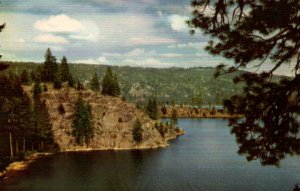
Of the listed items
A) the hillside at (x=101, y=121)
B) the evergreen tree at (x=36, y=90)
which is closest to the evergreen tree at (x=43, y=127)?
the hillside at (x=101, y=121)

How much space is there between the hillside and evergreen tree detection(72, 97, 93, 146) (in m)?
1.43

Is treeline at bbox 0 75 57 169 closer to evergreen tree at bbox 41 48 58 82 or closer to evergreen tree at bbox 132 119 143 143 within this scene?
evergreen tree at bbox 41 48 58 82

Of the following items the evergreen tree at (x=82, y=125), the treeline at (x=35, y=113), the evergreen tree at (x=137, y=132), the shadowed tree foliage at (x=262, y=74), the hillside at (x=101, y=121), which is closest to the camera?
the shadowed tree foliage at (x=262, y=74)

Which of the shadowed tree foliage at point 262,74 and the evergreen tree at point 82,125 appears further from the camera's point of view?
the evergreen tree at point 82,125

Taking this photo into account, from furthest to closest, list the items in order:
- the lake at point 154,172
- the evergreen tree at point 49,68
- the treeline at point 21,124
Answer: the evergreen tree at point 49,68 < the treeline at point 21,124 < the lake at point 154,172

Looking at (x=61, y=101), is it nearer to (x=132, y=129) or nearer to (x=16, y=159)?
(x=132, y=129)

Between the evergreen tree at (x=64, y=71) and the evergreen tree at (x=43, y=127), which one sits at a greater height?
the evergreen tree at (x=64, y=71)

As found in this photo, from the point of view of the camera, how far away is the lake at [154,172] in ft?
253

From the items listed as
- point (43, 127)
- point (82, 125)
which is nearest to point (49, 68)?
point (82, 125)

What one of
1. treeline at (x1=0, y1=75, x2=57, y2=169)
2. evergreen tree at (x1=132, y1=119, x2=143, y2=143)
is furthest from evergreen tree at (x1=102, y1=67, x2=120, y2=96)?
treeline at (x1=0, y1=75, x2=57, y2=169)

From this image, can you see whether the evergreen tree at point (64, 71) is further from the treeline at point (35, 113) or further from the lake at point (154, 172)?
the lake at point (154, 172)

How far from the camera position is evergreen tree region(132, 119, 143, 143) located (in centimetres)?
13188

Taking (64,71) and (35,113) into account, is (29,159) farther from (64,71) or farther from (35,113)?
(64,71)

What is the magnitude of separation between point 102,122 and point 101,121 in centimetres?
A: 41
